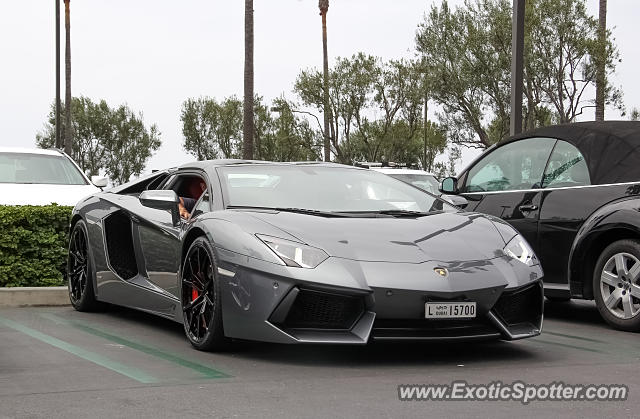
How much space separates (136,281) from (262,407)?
136 inches

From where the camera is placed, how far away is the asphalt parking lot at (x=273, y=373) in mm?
5246

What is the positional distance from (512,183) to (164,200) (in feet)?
11.4

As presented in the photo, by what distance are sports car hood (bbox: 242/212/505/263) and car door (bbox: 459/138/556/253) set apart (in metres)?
2.14

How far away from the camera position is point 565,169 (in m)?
9.20

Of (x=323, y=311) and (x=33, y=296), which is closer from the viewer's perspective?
(x=323, y=311)

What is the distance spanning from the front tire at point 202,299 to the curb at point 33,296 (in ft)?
10.8

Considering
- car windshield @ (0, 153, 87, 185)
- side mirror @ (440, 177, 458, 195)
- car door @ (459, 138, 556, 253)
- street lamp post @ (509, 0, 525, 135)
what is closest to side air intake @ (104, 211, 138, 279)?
side mirror @ (440, 177, 458, 195)

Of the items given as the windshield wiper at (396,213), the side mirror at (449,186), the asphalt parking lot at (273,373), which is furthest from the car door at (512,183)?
the windshield wiper at (396,213)

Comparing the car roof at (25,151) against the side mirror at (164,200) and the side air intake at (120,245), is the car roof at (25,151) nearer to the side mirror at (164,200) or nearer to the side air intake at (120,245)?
the side air intake at (120,245)

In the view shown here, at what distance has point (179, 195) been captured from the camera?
28.5 feet

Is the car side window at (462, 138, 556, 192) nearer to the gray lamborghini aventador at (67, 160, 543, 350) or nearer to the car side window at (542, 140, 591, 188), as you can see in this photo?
the car side window at (542, 140, 591, 188)

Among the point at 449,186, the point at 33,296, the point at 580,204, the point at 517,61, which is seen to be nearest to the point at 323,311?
the point at 580,204

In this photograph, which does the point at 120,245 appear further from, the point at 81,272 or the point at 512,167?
the point at 512,167

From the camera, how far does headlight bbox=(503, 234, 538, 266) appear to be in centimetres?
700
